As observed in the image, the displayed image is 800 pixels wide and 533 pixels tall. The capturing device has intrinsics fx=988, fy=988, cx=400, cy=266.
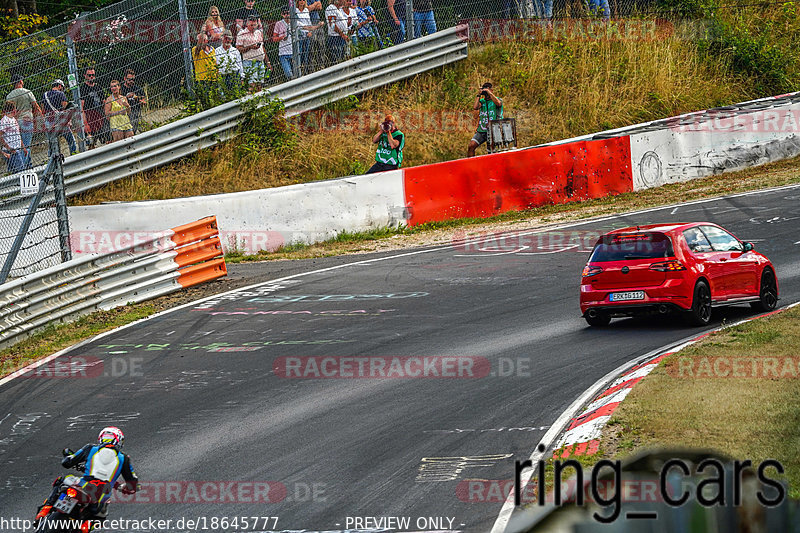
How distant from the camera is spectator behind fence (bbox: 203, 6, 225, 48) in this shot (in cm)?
2117

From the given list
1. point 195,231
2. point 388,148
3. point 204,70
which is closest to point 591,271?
point 195,231

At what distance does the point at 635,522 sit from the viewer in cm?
312

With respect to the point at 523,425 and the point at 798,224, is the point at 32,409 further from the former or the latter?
the point at 798,224

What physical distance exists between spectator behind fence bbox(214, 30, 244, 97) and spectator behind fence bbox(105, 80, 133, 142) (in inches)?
102

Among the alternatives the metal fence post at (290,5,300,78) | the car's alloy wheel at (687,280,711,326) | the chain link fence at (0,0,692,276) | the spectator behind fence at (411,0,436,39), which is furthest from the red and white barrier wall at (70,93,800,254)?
the car's alloy wheel at (687,280,711,326)

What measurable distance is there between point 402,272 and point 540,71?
12788 millimetres

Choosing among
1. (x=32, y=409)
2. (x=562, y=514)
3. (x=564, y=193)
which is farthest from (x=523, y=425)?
(x=564, y=193)

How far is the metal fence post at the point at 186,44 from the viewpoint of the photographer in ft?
69.0

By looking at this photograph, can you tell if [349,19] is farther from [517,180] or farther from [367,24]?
[517,180]

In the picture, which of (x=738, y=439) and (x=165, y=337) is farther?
(x=165, y=337)

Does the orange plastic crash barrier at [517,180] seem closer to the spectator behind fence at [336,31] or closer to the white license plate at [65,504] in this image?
the spectator behind fence at [336,31]

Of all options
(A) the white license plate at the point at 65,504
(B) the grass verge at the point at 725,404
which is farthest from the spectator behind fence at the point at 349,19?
(A) the white license plate at the point at 65,504

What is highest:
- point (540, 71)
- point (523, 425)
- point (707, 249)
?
point (540, 71)

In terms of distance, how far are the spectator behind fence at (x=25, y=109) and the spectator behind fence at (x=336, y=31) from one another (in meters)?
7.78
